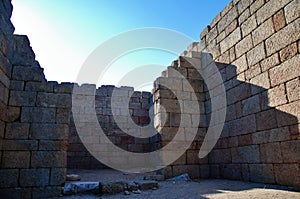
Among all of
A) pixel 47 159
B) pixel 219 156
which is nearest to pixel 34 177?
pixel 47 159

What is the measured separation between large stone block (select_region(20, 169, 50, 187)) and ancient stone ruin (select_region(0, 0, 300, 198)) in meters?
0.01

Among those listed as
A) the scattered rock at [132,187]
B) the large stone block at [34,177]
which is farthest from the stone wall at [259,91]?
the large stone block at [34,177]

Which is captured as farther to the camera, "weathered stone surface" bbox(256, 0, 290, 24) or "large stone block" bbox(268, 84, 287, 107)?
"weathered stone surface" bbox(256, 0, 290, 24)

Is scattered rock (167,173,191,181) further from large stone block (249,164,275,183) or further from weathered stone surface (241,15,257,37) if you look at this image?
weathered stone surface (241,15,257,37)

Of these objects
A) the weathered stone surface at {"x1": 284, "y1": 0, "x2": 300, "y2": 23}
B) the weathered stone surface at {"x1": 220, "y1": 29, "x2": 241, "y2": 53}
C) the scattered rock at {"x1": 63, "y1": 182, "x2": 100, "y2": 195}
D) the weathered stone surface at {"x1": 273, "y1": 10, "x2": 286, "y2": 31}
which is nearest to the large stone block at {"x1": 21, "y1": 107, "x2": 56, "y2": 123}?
the scattered rock at {"x1": 63, "y1": 182, "x2": 100, "y2": 195}

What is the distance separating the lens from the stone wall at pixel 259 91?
4.03m

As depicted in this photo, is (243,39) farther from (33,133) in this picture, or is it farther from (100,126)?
(100,126)

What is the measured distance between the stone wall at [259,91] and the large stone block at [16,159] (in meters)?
4.44

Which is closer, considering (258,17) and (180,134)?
(258,17)

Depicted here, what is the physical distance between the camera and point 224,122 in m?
5.93

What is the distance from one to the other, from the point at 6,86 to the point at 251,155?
5.19 m

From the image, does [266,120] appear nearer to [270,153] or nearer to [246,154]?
[270,153]

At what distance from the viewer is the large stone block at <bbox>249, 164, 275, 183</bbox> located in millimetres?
4367

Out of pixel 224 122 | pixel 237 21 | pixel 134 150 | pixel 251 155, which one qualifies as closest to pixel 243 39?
pixel 237 21
